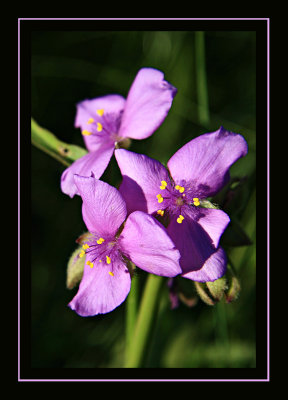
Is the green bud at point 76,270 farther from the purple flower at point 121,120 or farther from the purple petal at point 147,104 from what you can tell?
the purple petal at point 147,104

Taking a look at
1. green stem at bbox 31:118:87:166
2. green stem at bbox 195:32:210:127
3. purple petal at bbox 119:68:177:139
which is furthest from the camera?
green stem at bbox 195:32:210:127

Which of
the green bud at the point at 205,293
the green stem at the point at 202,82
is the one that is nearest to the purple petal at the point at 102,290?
the green bud at the point at 205,293

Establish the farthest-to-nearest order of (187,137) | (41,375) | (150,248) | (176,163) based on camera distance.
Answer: (187,137) < (41,375) < (176,163) < (150,248)

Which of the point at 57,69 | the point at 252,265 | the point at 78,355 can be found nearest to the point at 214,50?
the point at 57,69

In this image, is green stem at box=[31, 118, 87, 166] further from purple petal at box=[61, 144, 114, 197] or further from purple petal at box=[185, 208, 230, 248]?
purple petal at box=[185, 208, 230, 248]

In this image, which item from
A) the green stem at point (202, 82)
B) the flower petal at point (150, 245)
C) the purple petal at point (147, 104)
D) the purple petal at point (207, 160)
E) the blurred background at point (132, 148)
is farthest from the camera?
the blurred background at point (132, 148)

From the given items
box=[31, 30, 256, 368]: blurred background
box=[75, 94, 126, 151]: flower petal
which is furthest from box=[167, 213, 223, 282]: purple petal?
box=[31, 30, 256, 368]: blurred background

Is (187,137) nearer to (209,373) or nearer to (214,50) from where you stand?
(214,50)
